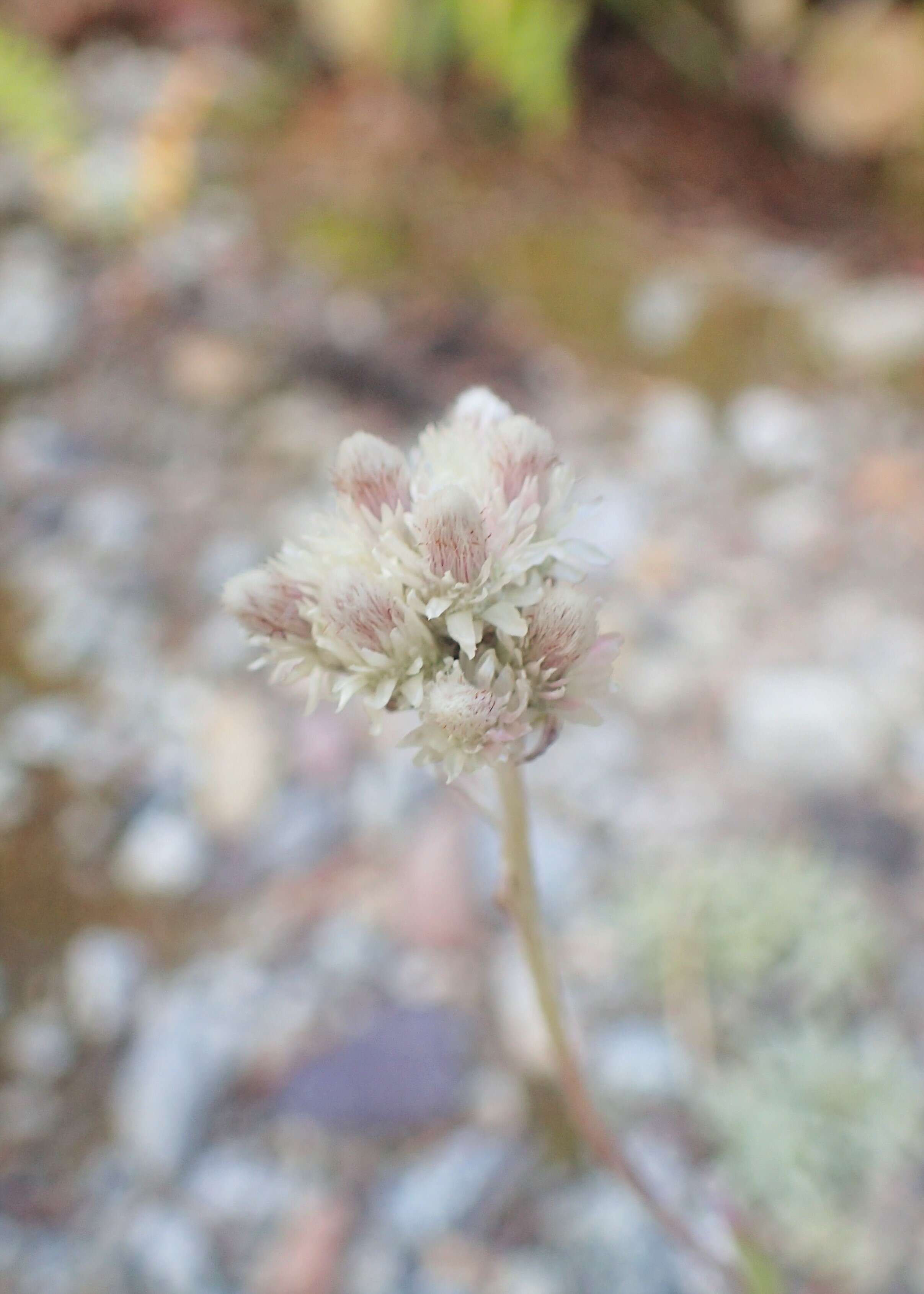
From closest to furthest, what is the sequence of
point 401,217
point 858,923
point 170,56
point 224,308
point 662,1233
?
point 662,1233
point 858,923
point 224,308
point 401,217
point 170,56

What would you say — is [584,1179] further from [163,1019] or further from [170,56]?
[170,56]

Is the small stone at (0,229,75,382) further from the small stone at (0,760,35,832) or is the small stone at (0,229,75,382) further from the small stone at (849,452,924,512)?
the small stone at (849,452,924,512)

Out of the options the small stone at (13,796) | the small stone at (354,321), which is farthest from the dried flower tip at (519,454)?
the small stone at (354,321)

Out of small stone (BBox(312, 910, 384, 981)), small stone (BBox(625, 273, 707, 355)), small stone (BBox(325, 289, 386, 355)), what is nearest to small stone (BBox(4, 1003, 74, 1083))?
small stone (BBox(312, 910, 384, 981))

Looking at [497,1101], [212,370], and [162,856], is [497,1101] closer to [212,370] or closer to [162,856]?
[162,856]

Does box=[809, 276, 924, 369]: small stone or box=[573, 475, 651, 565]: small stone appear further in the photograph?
box=[809, 276, 924, 369]: small stone

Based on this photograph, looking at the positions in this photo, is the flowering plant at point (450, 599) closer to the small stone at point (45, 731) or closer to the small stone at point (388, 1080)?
the small stone at point (388, 1080)

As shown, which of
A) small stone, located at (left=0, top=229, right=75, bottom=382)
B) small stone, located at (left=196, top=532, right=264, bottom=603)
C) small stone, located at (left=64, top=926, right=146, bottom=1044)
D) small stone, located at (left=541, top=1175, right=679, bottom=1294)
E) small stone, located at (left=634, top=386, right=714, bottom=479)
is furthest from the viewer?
small stone, located at (left=0, top=229, right=75, bottom=382)

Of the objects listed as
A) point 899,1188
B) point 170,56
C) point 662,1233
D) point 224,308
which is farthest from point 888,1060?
point 170,56

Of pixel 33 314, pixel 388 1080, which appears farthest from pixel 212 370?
pixel 388 1080
